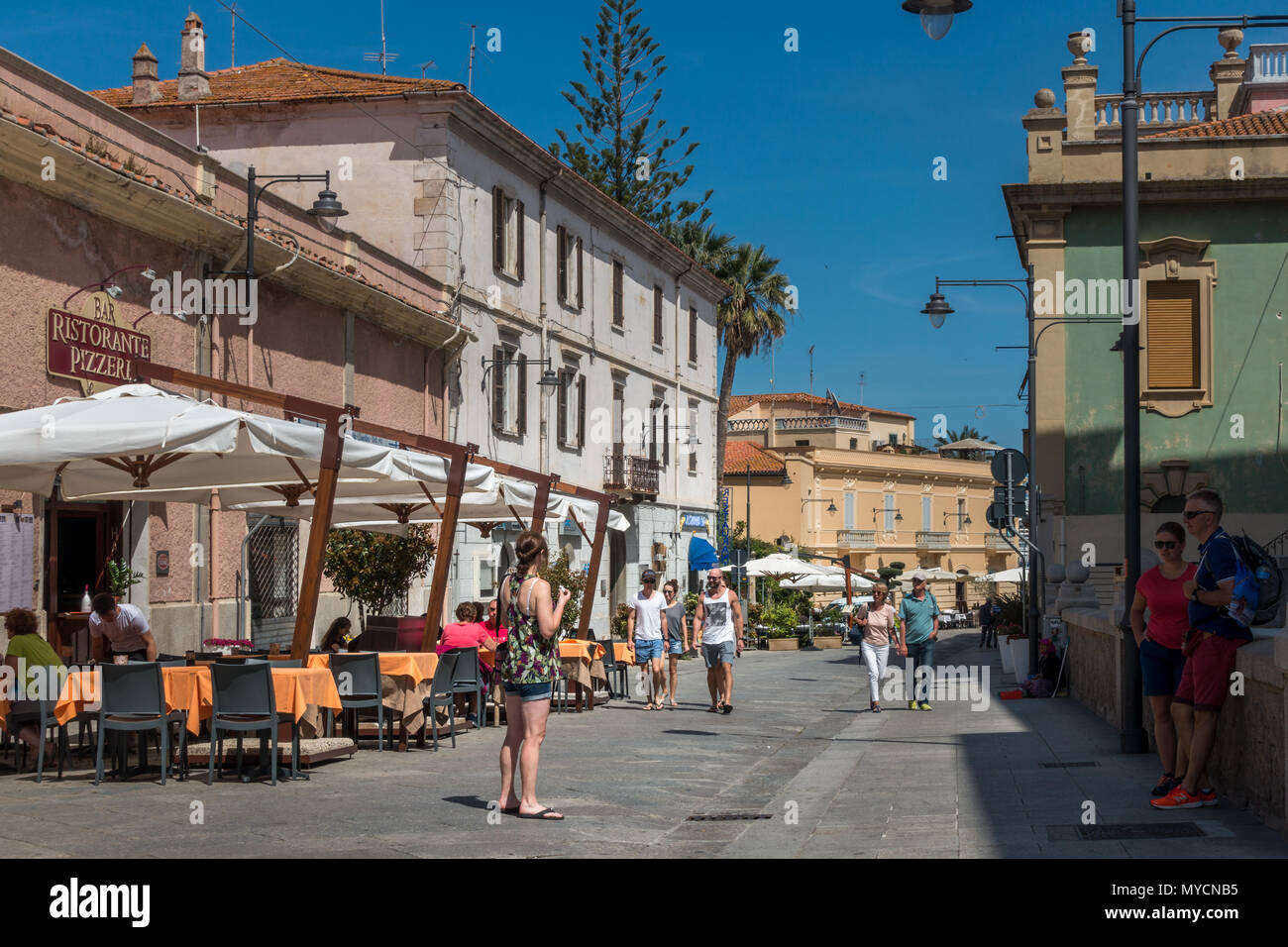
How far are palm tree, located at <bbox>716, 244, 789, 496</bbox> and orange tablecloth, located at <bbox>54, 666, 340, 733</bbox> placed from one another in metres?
41.7

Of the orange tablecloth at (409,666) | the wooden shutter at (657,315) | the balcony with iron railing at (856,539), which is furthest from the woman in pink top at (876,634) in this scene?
the balcony with iron railing at (856,539)

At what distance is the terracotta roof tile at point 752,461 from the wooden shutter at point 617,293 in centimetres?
3470

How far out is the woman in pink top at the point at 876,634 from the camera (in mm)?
18469

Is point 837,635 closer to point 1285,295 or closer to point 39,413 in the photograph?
point 1285,295

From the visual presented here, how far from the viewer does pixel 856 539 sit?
77.3m

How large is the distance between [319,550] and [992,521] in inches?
582

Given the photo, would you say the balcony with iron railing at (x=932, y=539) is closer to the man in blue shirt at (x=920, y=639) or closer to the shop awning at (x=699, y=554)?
the shop awning at (x=699, y=554)

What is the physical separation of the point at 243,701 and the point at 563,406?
23267 millimetres

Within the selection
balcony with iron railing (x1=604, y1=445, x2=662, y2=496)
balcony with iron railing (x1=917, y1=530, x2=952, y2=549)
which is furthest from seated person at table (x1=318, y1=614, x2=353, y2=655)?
balcony with iron railing (x1=917, y1=530, x2=952, y2=549)

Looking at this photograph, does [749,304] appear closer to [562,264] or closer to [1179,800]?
[562,264]

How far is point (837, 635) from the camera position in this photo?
151 feet

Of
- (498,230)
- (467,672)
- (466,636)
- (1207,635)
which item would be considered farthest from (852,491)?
(1207,635)
